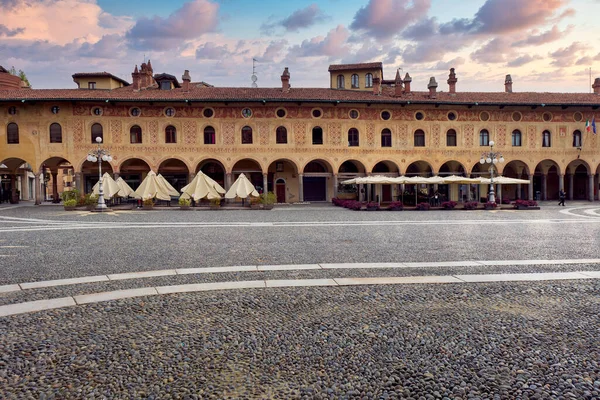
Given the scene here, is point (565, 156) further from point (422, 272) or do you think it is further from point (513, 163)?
point (422, 272)

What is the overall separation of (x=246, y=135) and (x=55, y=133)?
1368cm

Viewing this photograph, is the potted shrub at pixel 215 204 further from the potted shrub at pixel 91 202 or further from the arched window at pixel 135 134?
the arched window at pixel 135 134

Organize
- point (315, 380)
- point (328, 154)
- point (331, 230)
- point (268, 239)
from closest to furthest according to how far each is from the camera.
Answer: point (315, 380) → point (268, 239) → point (331, 230) → point (328, 154)

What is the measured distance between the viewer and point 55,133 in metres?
30.7

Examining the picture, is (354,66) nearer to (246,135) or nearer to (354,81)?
(354,81)

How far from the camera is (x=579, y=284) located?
629 cm

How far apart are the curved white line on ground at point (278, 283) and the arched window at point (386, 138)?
87.7ft

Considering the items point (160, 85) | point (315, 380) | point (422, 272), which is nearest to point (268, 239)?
point (422, 272)

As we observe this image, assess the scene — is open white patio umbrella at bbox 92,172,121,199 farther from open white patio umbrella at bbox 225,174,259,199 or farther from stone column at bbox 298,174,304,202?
stone column at bbox 298,174,304,202

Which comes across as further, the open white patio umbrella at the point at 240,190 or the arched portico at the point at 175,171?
the arched portico at the point at 175,171

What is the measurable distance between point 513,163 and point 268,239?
31.7m

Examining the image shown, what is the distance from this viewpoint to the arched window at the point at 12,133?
3042 cm

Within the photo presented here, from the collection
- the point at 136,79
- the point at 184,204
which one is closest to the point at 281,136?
the point at 184,204

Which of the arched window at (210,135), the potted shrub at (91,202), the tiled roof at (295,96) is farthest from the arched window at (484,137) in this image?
the potted shrub at (91,202)
